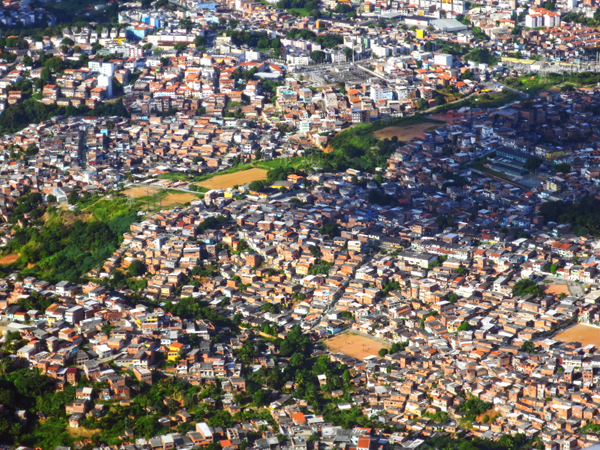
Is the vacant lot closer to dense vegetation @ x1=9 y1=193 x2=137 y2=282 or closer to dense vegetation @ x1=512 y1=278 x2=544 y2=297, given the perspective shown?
dense vegetation @ x1=9 y1=193 x2=137 y2=282

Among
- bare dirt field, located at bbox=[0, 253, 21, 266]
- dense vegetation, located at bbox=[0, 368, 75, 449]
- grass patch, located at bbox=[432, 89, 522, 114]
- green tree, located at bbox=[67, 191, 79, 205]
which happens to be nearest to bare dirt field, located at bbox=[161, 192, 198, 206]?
green tree, located at bbox=[67, 191, 79, 205]

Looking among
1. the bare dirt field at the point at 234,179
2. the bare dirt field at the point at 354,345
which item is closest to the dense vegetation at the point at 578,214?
the bare dirt field at the point at 354,345

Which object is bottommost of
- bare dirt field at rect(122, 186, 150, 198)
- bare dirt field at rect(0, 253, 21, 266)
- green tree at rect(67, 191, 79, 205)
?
bare dirt field at rect(0, 253, 21, 266)

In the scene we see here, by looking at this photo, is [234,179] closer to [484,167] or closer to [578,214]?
[484,167]

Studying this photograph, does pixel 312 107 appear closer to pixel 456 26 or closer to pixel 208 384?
pixel 456 26

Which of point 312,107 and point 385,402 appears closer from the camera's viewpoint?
point 385,402

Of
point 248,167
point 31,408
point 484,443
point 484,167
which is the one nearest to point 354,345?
point 484,443

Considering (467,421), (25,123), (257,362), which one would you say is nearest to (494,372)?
(467,421)
